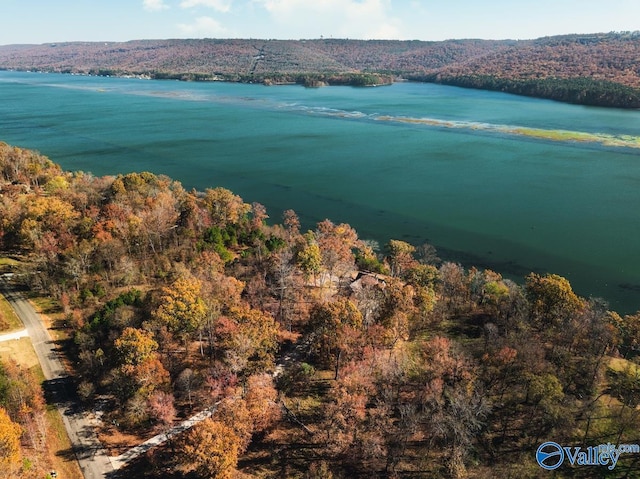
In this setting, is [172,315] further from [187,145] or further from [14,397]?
[187,145]

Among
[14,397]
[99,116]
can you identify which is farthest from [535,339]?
[99,116]

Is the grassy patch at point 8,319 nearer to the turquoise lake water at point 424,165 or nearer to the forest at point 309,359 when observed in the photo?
the forest at point 309,359

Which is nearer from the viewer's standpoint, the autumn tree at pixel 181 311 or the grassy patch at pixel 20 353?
the grassy patch at pixel 20 353

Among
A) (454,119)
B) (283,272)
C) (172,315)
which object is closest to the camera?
(172,315)

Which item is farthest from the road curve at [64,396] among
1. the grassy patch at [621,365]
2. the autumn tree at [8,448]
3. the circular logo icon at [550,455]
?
the grassy patch at [621,365]

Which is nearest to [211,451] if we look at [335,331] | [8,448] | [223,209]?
[8,448]

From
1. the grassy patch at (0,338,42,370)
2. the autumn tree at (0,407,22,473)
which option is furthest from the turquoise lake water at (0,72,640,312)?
the autumn tree at (0,407,22,473)

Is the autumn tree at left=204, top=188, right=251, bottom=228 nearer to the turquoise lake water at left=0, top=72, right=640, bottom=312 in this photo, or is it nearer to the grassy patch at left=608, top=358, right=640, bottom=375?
the turquoise lake water at left=0, top=72, right=640, bottom=312
